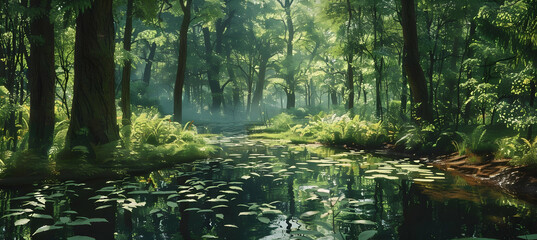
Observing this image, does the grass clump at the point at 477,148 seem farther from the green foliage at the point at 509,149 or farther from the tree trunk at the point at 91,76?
the tree trunk at the point at 91,76

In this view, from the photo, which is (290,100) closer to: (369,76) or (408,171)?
(369,76)

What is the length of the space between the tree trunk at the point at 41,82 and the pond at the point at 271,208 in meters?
2.70

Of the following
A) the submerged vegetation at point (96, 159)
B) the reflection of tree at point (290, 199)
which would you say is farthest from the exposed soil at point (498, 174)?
the submerged vegetation at point (96, 159)

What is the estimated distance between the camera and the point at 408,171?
23.2ft

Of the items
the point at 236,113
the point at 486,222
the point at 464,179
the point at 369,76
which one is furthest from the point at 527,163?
the point at 236,113

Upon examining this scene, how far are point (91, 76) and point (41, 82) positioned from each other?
1443 mm

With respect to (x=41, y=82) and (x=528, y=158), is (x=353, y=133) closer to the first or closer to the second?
(x=528, y=158)

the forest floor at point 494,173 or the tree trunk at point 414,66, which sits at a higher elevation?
the tree trunk at point 414,66

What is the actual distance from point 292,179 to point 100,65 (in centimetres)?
432

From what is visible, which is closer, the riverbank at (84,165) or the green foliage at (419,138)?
the riverbank at (84,165)

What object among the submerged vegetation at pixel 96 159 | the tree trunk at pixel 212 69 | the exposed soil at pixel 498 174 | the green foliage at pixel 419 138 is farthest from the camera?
the tree trunk at pixel 212 69

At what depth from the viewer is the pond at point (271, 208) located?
3451 mm

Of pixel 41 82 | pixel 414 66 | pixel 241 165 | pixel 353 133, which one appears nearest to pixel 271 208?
pixel 241 165

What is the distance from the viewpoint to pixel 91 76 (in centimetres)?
720
